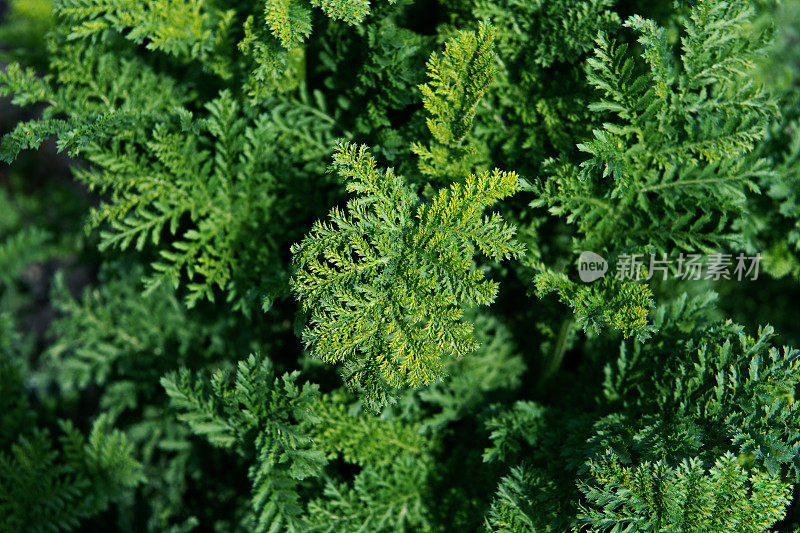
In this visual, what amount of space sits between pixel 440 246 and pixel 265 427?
753 millimetres

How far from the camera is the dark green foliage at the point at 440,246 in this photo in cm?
166

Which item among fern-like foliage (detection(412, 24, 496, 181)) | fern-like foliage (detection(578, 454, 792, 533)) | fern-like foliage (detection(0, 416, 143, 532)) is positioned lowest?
fern-like foliage (detection(0, 416, 143, 532))

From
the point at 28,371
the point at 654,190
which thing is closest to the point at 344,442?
the point at 654,190

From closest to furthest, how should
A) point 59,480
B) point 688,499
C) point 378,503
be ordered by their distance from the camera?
point 688,499 → point 378,503 → point 59,480

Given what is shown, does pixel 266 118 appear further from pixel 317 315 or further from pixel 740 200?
pixel 740 200

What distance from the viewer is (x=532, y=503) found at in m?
1.85

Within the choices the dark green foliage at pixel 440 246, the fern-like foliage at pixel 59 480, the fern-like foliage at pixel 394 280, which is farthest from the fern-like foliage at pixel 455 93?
the fern-like foliage at pixel 59 480

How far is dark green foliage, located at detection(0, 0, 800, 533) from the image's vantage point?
5.45ft

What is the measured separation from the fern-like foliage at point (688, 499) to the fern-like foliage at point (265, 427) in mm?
791

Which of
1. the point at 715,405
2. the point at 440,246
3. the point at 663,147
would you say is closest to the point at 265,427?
the point at 440,246

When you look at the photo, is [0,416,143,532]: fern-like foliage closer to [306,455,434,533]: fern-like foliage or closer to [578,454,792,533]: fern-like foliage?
[306,455,434,533]: fern-like foliage

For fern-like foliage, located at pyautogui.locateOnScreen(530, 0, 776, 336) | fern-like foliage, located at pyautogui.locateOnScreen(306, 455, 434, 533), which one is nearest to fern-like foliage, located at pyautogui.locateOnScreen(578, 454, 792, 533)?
fern-like foliage, located at pyautogui.locateOnScreen(530, 0, 776, 336)

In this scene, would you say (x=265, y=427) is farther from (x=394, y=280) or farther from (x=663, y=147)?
(x=663, y=147)

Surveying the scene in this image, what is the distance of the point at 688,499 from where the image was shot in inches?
64.2
